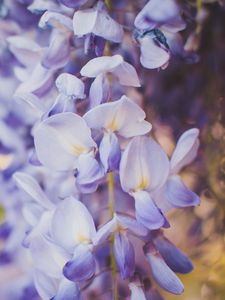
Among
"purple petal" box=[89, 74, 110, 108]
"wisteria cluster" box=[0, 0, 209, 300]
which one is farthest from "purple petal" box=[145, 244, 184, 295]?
"purple petal" box=[89, 74, 110, 108]

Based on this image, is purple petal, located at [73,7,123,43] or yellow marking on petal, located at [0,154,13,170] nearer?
purple petal, located at [73,7,123,43]

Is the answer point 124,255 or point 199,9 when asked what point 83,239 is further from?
point 199,9

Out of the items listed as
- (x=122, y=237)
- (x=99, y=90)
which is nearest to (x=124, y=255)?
(x=122, y=237)

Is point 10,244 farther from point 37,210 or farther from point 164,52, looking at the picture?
point 164,52

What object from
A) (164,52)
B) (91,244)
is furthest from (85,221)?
(164,52)

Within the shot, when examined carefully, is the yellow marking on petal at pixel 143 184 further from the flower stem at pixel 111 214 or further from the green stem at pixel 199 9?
the green stem at pixel 199 9

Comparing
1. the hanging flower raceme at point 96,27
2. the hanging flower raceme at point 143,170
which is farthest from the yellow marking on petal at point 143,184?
the hanging flower raceme at point 96,27

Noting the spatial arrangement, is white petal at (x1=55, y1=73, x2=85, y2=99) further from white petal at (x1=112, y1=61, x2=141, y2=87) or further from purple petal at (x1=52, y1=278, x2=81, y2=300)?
purple petal at (x1=52, y1=278, x2=81, y2=300)
